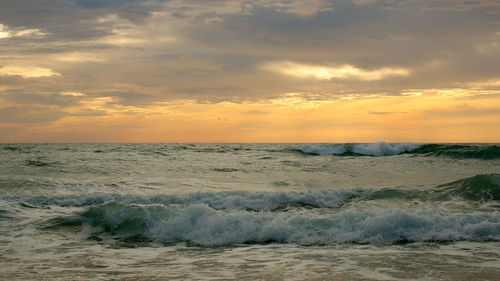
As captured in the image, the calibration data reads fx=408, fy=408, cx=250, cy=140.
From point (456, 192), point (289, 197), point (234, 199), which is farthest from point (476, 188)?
point (234, 199)

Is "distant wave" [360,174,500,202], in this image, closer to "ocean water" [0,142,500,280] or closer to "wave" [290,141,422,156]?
"ocean water" [0,142,500,280]

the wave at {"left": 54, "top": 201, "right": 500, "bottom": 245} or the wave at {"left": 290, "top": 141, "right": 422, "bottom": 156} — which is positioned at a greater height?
the wave at {"left": 290, "top": 141, "right": 422, "bottom": 156}

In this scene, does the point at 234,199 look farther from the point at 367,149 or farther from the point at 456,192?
the point at 367,149

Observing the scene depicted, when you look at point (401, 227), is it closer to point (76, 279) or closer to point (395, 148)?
point (76, 279)

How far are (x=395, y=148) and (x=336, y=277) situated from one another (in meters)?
32.7

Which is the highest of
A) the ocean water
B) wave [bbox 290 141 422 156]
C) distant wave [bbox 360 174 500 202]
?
wave [bbox 290 141 422 156]

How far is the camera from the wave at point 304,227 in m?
7.10

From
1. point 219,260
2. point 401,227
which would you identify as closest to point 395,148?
point 401,227

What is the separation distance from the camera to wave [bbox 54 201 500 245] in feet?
23.3

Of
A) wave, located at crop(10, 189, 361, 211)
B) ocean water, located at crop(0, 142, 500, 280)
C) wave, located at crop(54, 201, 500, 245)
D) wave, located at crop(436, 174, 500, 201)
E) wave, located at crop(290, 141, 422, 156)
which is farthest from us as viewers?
wave, located at crop(290, 141, 422, 156)

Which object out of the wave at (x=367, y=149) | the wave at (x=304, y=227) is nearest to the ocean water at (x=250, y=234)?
the wave at (x=304, y=227)

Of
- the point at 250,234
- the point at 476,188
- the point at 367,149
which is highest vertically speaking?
the point at 367,149

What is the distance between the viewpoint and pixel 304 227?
757 centimetres

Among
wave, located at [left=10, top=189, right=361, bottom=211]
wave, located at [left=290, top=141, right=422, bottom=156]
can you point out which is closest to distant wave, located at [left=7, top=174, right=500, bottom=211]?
wave, located at [left=10, top=189, right=361, bottom=211]
